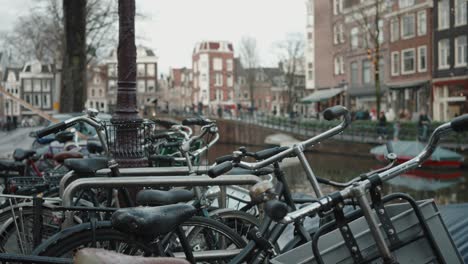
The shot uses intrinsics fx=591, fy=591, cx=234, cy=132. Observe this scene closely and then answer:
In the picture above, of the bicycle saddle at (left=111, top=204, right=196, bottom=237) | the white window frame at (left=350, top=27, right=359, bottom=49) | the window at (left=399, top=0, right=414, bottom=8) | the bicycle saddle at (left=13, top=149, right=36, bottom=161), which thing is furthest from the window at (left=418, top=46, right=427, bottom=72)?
the bicycle saddle at (left=111, top=204, right=196, bottom=237)

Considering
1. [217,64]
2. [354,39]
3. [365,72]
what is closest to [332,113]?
[365,72]

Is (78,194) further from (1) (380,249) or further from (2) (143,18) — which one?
(2) (143,18)

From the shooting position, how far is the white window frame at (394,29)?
36.5m

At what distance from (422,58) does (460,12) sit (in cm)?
407

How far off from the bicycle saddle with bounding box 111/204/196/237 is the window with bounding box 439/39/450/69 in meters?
32.7

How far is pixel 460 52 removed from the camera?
31.5m

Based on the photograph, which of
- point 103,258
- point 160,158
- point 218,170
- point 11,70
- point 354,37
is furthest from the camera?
point 11,70

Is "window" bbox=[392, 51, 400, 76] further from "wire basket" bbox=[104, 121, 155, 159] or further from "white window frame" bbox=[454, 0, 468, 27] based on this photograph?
"wire basket" bbox=[104, 121, 155, 159]

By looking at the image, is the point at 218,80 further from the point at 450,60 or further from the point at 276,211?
the point at 276,211

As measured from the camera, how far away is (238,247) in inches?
120

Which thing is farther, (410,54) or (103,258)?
(410,54)

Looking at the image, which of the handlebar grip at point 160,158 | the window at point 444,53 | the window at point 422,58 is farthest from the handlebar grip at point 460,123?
the window at point 422,58

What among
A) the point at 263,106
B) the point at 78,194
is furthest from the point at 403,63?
the point at 263,106

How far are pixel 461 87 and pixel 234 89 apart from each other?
4953 cm
